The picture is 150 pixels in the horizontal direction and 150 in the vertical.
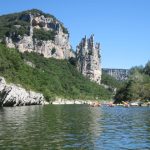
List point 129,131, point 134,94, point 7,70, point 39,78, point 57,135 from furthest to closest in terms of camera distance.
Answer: point 39,78
point 134,94
point 7,70
point 129,131
point 57,135

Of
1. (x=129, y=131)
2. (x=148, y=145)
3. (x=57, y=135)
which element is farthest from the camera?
(x=129, y=131)

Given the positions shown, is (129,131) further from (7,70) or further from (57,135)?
(7,70)

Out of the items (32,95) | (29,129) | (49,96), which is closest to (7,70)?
(32,95)

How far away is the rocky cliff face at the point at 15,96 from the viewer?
334 feet

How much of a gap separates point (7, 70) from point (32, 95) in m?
12.8

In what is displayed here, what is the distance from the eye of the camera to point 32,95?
136 meters

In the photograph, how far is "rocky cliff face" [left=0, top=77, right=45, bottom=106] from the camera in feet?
334

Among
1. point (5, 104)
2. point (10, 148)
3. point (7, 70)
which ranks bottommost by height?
point (10, 148)

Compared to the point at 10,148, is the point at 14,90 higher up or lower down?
higher up

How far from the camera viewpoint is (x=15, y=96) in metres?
112

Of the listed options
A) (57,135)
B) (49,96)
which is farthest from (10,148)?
(49,96)

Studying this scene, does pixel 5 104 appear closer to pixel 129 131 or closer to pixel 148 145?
pixel 129 131

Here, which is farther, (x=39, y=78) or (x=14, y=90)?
(x=39, y=78)

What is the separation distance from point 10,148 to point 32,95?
4103 inches
